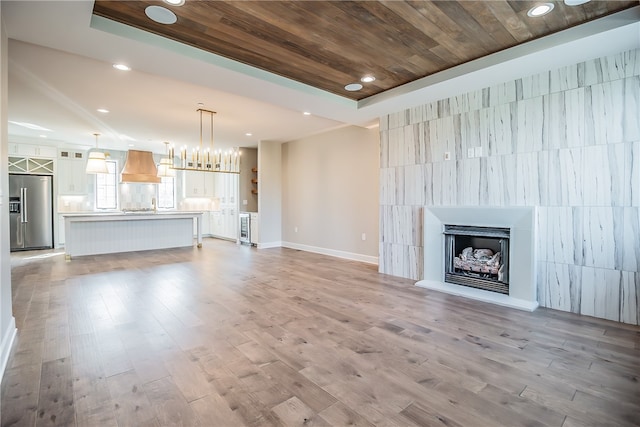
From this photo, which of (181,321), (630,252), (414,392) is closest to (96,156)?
(181,321)

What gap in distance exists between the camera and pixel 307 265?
5555mm

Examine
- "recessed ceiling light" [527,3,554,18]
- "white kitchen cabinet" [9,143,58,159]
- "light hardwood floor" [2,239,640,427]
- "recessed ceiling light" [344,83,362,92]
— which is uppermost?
"recessed ceiling light" [344,83,362,92]

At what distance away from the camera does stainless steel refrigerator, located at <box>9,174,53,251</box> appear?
714 centimetres

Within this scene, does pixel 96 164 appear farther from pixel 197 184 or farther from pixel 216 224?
pixel 216 224

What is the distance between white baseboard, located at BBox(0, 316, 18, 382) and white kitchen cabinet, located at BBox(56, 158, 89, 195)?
6938mm

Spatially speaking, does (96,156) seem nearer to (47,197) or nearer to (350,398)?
(47,197)

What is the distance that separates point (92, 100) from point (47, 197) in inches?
185

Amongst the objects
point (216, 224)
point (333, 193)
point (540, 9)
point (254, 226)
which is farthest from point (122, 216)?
point (540, 9)

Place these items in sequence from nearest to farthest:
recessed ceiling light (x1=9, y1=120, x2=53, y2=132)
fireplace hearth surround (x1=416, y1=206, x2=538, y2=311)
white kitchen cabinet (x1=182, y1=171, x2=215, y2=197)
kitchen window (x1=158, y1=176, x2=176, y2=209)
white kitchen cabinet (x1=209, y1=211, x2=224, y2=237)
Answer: fireplace hearth surround (x1=416, y1=206, x2=538, y2=311) < recessed ceiling light (x1=9, y1=120, x2=53, y2=132) < kitchen window (x1=158, y1=176, x2=176, y2=209) < white kitchen cabinet (x1=209, y1=211, x2=224, y2=237) < white kitchen cabinet (x1=182, y1=171, x2=215, y2=197)

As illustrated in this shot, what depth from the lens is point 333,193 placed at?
6625 mm

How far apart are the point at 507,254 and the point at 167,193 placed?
969 cm

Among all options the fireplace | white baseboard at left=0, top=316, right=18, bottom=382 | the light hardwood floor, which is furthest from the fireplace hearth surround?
white baseboard at left=0, top=316, right=18, bottom=382

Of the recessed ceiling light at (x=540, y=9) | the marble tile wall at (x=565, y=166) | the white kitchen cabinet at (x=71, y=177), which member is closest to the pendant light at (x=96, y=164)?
the white kitchen cabinet at (x=71, y=177)

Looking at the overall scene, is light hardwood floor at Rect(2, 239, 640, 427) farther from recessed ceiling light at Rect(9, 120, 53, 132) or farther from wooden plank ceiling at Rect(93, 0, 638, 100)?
recessed ceiling light at Rect(9, 120, 53, 132)
